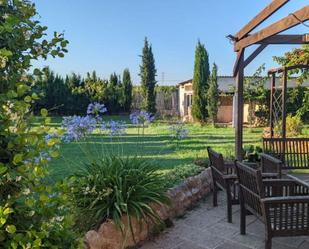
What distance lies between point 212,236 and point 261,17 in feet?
9.17

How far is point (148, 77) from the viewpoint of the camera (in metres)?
20.8

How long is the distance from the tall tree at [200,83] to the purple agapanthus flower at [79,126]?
52.0 feet

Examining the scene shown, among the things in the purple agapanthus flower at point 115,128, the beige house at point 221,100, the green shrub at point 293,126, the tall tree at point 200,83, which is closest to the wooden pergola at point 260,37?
the purple agapanthus flower at point 115,128

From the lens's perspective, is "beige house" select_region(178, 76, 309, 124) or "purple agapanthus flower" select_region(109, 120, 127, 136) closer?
"purple agapanthus flower" select_region(109, 120, 127, 136)

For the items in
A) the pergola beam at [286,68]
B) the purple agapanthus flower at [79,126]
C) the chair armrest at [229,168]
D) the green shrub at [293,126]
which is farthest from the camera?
the green shrub at [293,126]

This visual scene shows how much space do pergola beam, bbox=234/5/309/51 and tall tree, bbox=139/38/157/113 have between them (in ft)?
50.5

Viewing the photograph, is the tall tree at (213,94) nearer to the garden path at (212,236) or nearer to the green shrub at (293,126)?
the green shrub at (293,126)

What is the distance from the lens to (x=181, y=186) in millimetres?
4121

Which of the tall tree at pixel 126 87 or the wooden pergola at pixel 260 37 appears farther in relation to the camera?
the tall tree at pixel 126 87

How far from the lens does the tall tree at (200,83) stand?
1906cm

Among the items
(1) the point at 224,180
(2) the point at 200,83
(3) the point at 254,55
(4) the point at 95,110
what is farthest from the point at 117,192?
(2) the point at 200,83

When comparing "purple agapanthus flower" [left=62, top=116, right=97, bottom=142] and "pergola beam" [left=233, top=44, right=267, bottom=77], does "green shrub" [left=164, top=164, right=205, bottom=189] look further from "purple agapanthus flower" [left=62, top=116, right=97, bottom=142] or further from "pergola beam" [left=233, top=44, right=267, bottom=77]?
"pergola beam" [left=233, top=44, right=267, bottom=77]

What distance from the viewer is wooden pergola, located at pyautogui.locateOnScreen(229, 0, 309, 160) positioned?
3.77 metres

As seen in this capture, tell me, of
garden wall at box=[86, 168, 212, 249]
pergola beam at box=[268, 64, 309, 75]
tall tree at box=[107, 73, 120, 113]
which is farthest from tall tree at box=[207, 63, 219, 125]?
garden wall at box=[86, 168, 212, 249]
